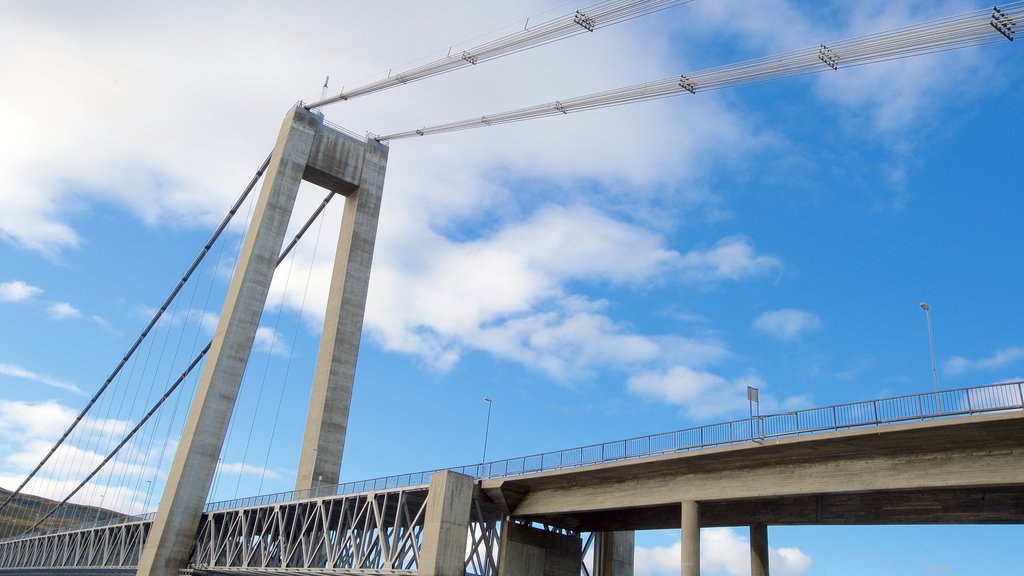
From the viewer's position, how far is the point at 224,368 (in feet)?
201

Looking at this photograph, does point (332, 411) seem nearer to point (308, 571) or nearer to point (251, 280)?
point (251, 280)

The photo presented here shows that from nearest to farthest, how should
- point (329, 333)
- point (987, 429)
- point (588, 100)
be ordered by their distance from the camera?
point (987, 429)
point (588, 100)
point (329, 333)

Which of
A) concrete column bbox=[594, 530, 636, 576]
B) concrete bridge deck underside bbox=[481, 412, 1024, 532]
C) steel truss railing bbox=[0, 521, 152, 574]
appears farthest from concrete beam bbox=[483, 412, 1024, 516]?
steel truss railing bbox=[0, 521, 152, 574]

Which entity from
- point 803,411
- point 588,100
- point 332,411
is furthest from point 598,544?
point 588,100

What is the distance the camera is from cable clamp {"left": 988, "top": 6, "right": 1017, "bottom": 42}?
2942cm

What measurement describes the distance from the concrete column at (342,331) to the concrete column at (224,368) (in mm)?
4926

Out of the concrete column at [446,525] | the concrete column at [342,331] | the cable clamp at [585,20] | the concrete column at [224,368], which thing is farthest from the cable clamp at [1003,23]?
the concrete column at [224,368]

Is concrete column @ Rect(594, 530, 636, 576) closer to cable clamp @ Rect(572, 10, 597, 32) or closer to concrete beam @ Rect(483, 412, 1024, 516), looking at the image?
concrete beam @ Rect(483, 412, 1024, 516)

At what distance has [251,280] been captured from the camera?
6394 centimetres

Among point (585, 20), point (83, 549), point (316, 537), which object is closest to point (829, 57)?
point (585, 20)

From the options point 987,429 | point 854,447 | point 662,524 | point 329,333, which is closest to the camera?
point 987,429

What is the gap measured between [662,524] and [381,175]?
138 feet

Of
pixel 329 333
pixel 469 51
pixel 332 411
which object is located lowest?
pixel 332 411

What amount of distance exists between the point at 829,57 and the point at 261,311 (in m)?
44.2
